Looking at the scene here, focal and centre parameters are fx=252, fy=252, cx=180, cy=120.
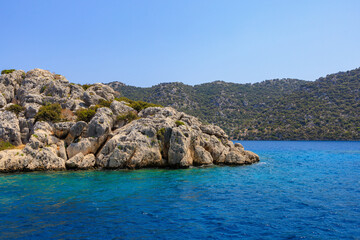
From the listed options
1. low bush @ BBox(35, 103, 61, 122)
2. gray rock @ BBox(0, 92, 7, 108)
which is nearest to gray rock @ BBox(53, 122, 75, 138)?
low bush @ BBox(35, 103, 61, 122)

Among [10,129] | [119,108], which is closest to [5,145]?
[10,129]

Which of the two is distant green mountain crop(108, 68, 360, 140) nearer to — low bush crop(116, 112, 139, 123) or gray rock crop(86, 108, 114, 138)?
low bush crop(116, 112, 139, 123)

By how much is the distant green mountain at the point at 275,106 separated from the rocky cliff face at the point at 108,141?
8717 centimetres

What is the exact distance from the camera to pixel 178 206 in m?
18.4

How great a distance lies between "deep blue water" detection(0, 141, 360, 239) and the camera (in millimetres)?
13773

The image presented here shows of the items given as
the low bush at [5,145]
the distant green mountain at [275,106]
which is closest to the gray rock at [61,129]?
the low bush at [5,145]

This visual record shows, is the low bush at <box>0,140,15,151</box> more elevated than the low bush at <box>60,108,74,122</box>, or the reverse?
the low bush at <box>60,108,74,122</box>

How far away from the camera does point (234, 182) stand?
26.5 m

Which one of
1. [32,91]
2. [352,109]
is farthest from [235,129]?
[32,91]

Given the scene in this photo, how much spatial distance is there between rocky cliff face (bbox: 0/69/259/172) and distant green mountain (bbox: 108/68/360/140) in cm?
8717

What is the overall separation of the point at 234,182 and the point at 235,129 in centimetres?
11673

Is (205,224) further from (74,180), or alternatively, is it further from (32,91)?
(32,91)

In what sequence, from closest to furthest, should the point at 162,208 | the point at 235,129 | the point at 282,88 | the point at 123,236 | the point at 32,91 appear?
the point at 123,236 < the point at 162,208 < the point at 32,91 < the point at 235,129 < the point at 282,88

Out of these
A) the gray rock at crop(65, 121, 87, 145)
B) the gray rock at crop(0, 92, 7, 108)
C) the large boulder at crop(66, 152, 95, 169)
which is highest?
the gray rock at crop(0, 92, 7, 108)
